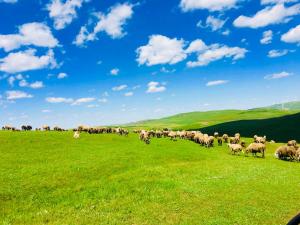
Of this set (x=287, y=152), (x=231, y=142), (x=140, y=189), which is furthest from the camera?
(x=231, y=142)

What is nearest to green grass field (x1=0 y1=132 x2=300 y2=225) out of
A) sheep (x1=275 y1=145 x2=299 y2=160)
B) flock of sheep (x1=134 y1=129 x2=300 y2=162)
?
sheep (x1=275 y1=145 x2=299 y2=160)

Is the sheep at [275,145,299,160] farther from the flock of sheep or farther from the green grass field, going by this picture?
the green grass field

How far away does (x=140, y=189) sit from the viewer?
28.8 m

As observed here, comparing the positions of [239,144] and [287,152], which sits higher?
[239,144]

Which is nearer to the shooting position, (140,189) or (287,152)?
(140,189)

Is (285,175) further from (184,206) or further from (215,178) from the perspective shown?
(184,206)

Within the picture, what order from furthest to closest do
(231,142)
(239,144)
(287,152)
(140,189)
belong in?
(231,142) → (239,144) → (287,152) → (140,189)

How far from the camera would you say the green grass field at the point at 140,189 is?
2234cm

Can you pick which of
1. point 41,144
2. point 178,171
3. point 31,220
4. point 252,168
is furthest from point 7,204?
point 41,144

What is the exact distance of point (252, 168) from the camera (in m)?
38.6

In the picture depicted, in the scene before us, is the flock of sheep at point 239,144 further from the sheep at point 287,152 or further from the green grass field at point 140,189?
the green grass field at point 140,189

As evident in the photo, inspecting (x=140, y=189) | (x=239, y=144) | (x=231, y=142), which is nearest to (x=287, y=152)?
(x=239, y=144)

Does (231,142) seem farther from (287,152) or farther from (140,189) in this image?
(140,189)

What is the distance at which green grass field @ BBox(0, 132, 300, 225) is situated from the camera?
22.3 metres
